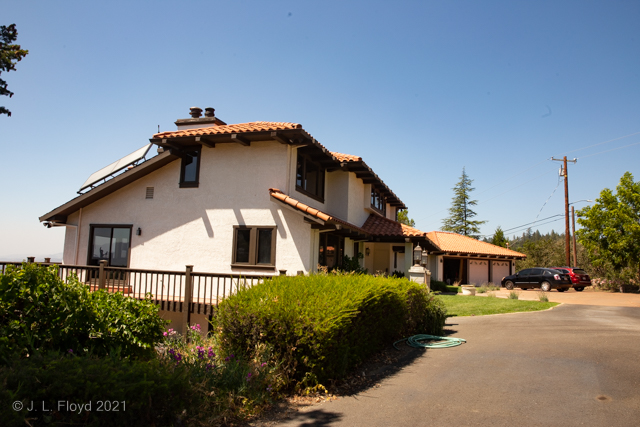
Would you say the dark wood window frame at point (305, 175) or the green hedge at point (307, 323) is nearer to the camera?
the green hedge at point (307, 323)

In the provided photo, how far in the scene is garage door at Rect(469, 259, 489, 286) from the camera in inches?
1367

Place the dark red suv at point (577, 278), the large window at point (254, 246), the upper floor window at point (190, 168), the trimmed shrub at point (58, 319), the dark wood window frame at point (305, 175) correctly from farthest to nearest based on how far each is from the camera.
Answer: the dark red suv at point (577, 278) → the upper floor window at point (190, 168) → the dark wood window frame at point (305, 175) → the large window at point (254, 246) → the trimmed shrub at point (58, 319)

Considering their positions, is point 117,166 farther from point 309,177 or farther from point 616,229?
point 616,229

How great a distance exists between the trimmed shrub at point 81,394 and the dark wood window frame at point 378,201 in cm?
1879

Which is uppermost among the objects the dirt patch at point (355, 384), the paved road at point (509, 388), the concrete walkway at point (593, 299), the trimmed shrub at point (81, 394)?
the trimmed shrub at point (81, 394)

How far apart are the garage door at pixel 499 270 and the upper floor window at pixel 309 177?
2433 centimetres

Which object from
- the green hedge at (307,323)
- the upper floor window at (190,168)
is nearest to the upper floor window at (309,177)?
the upper floor window at (190,168)

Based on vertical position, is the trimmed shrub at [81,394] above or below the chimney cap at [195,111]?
below

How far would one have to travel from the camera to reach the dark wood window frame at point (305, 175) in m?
15.2

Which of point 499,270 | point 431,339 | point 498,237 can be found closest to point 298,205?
point 431,339

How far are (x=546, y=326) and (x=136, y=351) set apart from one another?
1052 cm

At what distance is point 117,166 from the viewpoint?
16062mm

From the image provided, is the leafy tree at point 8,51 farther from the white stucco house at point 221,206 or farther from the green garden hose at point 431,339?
the green garden hose at point 431,339

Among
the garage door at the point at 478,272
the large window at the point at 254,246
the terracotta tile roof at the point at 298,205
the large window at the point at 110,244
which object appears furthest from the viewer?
the garage door at the point at 478,272
